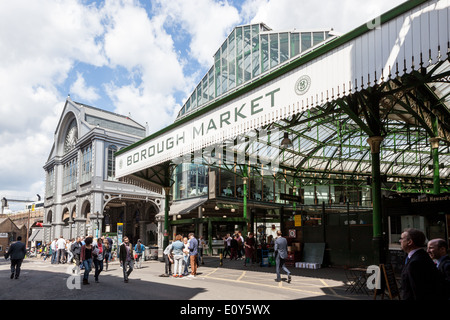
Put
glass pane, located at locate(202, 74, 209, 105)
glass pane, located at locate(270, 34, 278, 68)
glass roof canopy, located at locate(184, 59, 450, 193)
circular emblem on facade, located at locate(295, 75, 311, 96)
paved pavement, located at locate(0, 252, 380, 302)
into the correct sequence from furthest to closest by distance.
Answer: glass pane, located at locate(202, 74, 209, 105), glass pane, located at locate(270, 34, 278, 68), glass roof canopy, located at locate(184, 59, 450, 193), circular emblem on facade, located at locate(295, 75, 311, 96), paved pavement, located at locate(0, 252, 380, 302)

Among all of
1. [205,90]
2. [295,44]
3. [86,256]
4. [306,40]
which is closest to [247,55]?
[295,44]

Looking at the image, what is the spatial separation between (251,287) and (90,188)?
31.3m

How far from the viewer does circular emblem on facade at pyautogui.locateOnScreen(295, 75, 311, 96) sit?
11.3 m

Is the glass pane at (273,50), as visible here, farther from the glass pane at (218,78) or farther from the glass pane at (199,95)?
the glass pane at (199,95)

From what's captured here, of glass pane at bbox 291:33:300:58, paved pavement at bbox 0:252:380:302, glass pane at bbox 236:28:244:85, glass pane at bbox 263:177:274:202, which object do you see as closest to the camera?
paved pavement at bbox 0:252:380:302

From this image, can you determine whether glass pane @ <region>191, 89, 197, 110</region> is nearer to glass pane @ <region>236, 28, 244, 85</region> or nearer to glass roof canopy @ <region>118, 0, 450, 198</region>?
glass roof canopy @ <region>118, 0, 450, 198</region>

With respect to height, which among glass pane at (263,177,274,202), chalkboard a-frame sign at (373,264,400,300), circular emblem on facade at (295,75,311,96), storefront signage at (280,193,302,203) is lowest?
chalkboard a-frame sign at (373,264,400,300)

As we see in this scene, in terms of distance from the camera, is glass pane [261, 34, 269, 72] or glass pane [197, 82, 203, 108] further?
glass pane [197, 82, 203, 108]

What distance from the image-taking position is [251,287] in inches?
484

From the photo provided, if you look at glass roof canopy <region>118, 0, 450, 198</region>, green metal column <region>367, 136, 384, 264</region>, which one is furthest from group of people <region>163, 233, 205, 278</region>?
green metal column <region>367, 136, 384, 264</region>

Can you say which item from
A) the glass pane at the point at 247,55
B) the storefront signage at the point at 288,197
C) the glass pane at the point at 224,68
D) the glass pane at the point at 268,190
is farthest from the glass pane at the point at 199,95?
the storefront signage at the point at 288,197

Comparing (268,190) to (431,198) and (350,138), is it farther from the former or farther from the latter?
(431,198)

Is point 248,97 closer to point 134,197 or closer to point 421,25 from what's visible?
point 421,25

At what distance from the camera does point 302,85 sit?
37.7ft
